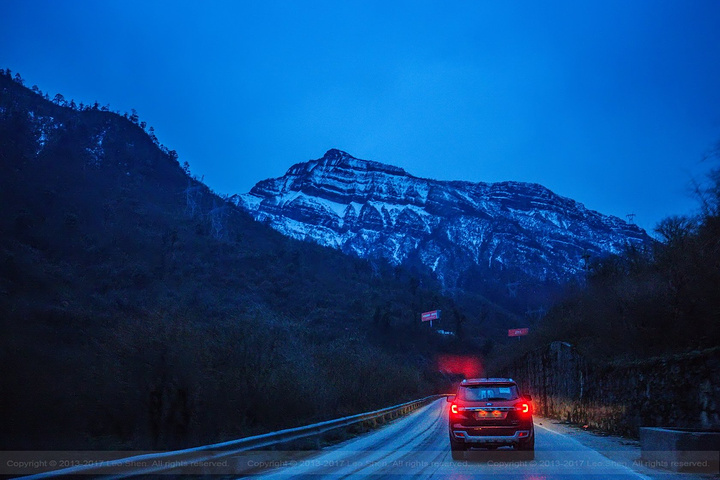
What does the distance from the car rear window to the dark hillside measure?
23.9 ft

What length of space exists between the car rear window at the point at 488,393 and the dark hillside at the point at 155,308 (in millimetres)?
7271

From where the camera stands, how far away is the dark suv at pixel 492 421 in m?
12.4

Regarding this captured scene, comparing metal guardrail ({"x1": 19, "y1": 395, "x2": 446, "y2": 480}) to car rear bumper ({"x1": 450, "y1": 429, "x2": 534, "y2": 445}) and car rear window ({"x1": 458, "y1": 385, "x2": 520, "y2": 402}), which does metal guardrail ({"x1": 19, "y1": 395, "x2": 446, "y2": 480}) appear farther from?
car rear window ({"x1": 458, "y1": 385, "x2": 520, "y2": 402})

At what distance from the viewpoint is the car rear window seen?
12.9 metres

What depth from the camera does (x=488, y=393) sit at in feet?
42.7

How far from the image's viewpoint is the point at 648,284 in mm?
19266

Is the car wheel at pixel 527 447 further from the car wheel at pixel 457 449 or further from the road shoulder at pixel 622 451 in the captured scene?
the road shoulder at pixel 622 451

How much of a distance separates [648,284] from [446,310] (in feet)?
372

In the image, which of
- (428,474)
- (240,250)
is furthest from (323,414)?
(240,250)

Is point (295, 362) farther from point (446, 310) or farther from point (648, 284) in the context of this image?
point (446, 310)

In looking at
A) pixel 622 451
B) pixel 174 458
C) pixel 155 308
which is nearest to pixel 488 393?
pixel 622 451

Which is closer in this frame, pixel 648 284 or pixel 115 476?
pixel 115 476

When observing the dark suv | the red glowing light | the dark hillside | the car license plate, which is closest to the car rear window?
the dark suv

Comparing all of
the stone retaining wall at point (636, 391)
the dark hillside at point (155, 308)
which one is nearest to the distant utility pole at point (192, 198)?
the dark hillside at point (155, 308)
